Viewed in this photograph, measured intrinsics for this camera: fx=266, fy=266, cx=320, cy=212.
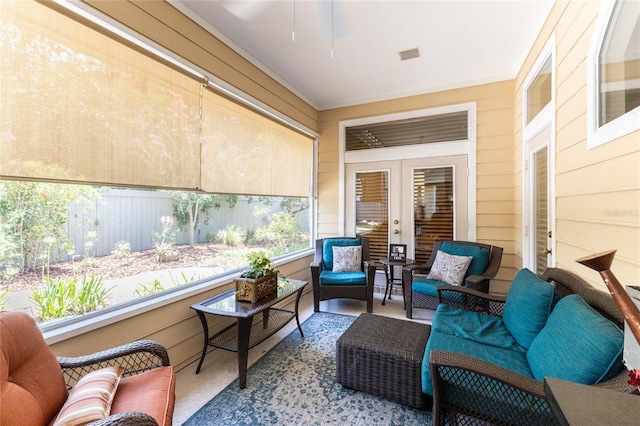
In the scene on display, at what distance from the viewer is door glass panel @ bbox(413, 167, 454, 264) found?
3.87 meters

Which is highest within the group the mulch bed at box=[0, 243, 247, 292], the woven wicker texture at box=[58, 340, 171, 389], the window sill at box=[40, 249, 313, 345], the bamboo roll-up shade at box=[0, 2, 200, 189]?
the bamboo roll-up shade at box=[0, 2, 200, 189]

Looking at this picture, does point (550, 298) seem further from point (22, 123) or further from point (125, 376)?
point (22, 123)

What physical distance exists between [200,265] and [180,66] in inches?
71.2

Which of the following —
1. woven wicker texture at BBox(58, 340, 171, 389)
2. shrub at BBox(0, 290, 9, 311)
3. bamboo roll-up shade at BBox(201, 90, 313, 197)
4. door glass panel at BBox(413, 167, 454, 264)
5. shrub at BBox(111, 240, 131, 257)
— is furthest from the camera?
door glass panel at BBox(413, 167, 454, 264)

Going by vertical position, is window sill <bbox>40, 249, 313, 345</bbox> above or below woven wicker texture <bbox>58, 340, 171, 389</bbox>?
above

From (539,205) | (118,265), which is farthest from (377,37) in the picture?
(118,265)

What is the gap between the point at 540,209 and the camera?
2.60 metres

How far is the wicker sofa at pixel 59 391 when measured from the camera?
1.02 m

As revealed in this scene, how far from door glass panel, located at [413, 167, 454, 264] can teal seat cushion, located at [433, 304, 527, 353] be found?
1774 millimetres

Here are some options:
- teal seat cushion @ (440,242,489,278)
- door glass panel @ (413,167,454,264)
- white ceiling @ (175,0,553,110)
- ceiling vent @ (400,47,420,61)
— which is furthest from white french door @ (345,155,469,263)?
ceiling vent @ (400,47,420,61)

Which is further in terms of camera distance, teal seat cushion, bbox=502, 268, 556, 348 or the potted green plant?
the potted green plant

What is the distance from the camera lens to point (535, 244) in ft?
8.91

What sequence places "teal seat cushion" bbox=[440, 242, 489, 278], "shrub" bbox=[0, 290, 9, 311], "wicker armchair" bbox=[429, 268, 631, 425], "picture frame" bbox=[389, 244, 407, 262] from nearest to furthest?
"wicker armchair" bbox=[429, 268, 631, 425], "shrub" bbox=[0, 290, 9, 311], "teal seat cushion" bbox=[440, 242, 489, 278], "picture frame" bbox=[389, 244, 407, 262]

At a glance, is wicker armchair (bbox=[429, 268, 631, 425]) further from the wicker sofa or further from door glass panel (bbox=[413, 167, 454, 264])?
door glass panel (bbox=[413, 167, 454, 264])
